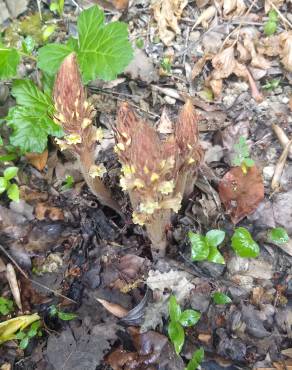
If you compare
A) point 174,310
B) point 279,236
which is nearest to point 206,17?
point 279,236

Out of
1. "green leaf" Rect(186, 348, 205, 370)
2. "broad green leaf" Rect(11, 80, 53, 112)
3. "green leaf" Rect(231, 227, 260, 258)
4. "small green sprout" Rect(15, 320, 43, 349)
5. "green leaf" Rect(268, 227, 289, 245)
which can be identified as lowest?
"green leaf" Rect(186, 348, 205, 370)

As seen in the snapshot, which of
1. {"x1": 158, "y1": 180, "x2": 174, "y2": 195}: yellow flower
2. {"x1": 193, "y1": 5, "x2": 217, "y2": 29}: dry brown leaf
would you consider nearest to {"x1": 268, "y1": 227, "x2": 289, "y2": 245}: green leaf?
{"x1": 158, "y1": 180, "x2": 174, "y2": 195}: yellow flower

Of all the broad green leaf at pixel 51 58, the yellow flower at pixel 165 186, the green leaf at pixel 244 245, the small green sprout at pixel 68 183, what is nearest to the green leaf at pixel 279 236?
the green leaf at pixel 244 245

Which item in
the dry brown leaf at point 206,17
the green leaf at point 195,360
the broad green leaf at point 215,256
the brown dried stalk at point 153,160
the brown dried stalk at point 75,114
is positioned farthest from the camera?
the dry brown leaf at point 206,17

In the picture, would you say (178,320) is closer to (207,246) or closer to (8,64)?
(207,246)

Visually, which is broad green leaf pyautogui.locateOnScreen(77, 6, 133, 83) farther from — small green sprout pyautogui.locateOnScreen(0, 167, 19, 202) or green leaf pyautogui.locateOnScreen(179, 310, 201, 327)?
green leaf pyautogui.locateOnScreen(179, 310, 201, 327)

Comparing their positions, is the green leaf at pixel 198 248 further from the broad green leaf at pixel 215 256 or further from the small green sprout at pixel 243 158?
the small green sprout at pixel 243 158
